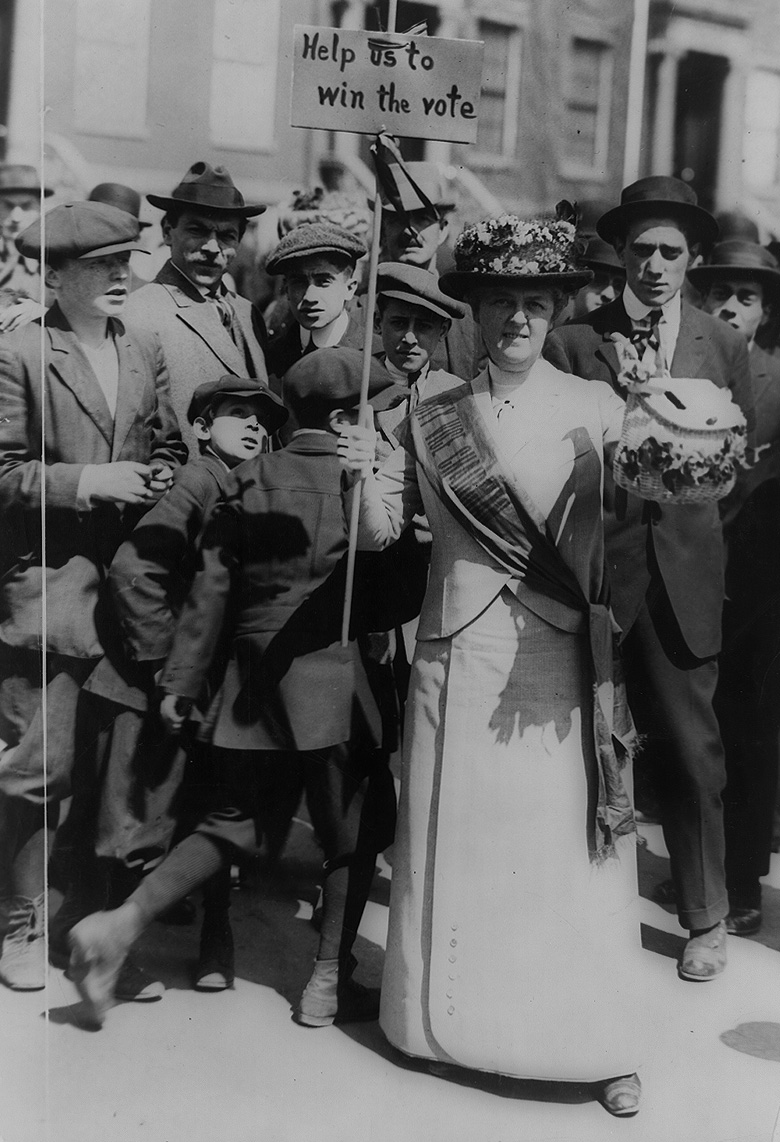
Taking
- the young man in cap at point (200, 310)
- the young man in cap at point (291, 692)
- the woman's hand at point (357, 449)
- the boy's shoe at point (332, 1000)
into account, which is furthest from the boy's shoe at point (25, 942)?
the woman's hand at point (357, 449)

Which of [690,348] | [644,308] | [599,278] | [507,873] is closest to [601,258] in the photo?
[599,278]

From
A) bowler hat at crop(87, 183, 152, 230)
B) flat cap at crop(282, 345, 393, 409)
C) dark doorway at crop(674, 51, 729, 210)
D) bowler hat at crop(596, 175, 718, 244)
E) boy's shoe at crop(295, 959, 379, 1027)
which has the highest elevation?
dark doorway at crop(674, 51, 729, 210)

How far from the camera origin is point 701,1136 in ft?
13.1

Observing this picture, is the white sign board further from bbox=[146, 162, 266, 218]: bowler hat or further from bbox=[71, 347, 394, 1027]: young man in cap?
bbox=[71, 347, 394, 1027]: young man in cap

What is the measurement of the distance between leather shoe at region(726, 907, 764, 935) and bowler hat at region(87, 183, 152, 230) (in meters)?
2.96

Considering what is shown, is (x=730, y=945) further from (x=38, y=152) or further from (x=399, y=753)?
(x=38, y=152)

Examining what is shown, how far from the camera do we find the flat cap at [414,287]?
152 inches

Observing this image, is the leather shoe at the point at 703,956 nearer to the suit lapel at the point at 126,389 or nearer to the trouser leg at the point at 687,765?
the trouser leg at the point at 687,765

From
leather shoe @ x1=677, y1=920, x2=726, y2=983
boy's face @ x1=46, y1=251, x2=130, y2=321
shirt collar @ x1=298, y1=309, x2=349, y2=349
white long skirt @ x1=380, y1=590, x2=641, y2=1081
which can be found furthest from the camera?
leather shoe @ x1=677, y1=920, x2=726, y2=983

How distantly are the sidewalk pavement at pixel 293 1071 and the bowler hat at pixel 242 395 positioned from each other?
1.29m

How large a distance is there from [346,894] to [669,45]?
2789mm

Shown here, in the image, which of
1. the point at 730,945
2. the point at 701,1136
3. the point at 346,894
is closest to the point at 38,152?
the point at 346,894

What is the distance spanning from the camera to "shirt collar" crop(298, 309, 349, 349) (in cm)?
394

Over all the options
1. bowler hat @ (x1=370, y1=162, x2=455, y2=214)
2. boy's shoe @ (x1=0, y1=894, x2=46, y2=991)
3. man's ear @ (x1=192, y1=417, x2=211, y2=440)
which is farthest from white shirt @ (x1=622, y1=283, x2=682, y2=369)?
boy's shoe @ (x1=0, y1=894, x2=46, y2=991)
